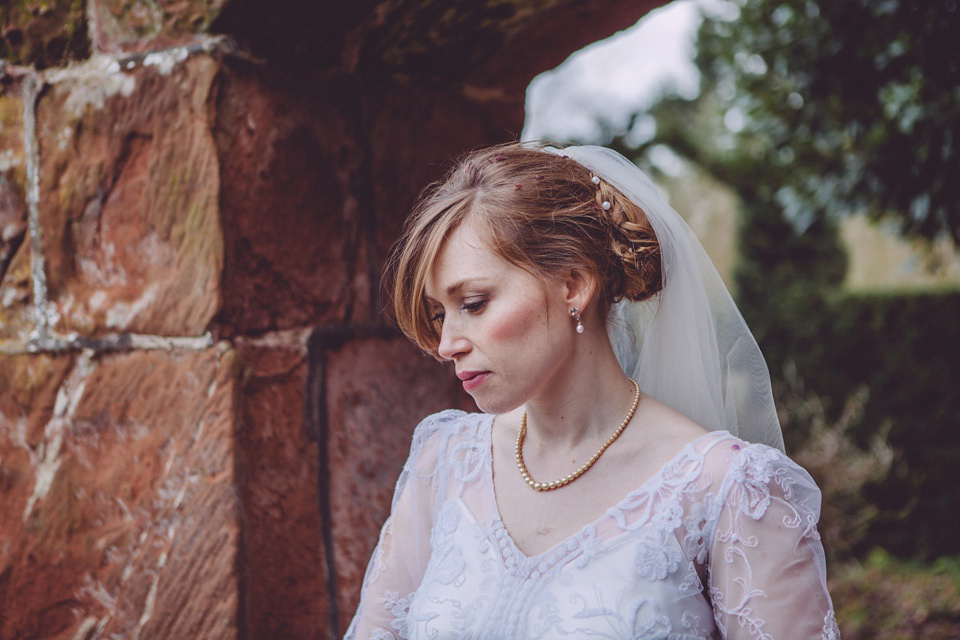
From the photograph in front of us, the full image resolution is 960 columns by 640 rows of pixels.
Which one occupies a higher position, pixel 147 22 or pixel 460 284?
pixel 147 22

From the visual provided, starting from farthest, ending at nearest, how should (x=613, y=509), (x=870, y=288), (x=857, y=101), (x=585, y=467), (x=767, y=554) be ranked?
1. (x=870, y=288)
2. (x=857, y=101)
3. (x=585, y=467)
4. (x=613, y=509)
5. (x=767, y=554)

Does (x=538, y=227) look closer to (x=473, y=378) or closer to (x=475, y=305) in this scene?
(x=475, y=305)

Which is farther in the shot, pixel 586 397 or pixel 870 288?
pixel 870 288

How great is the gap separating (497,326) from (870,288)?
256 inches

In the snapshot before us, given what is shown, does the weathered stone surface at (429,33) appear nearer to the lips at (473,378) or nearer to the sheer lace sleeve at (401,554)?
the lips at (473,378)

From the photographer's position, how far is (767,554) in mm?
1481

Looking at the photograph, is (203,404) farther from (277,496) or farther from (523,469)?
(523,469)

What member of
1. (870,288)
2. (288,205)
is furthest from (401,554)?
(870,288)

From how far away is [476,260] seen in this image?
167 cm

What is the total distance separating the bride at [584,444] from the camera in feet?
4.98

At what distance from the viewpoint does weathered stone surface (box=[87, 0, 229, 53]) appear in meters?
1.73

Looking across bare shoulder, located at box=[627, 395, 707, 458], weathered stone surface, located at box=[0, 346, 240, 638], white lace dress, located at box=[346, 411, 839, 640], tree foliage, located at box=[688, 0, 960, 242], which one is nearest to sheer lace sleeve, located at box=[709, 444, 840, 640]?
white lace dress, located at box=[346, 411, 839, 640]

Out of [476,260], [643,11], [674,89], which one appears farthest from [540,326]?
[674,89]

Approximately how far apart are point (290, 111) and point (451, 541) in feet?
3.20
